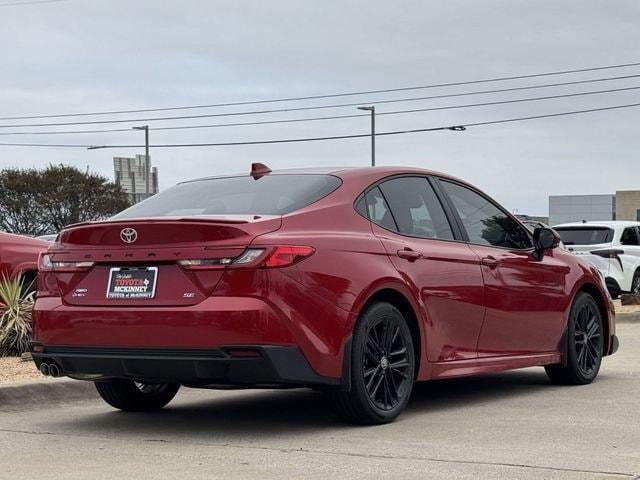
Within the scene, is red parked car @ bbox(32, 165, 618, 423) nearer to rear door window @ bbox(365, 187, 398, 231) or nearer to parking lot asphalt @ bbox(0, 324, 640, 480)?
rear door window @ bbox(365, 187, 398, 231)

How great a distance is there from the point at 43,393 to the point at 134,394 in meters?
0.91

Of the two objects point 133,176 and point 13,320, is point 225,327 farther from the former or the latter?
point 133,176

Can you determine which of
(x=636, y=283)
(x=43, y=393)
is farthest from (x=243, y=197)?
(x=636, y=283)

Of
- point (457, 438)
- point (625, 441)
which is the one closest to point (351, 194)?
point (457, 438)

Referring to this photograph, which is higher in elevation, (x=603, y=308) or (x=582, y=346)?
(x=603, y=308)

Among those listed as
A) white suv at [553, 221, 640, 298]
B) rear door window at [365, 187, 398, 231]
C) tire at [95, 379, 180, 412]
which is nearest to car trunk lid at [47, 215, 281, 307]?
rear door window at [365, 187, 398, 231]

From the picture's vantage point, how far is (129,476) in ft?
17.4

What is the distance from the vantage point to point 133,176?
68562 mm

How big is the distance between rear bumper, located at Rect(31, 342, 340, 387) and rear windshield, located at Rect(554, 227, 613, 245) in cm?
1411

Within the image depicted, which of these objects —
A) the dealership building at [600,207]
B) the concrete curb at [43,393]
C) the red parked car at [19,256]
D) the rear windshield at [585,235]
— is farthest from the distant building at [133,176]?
the concrete curb at [43,393]

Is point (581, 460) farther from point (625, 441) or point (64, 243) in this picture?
point (64, 243)

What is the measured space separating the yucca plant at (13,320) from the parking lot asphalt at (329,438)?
2.56 meters

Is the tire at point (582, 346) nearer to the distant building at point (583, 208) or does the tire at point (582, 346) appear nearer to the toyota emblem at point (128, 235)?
the toyota emblem at point (128, 235)

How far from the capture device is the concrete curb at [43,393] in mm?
7898
